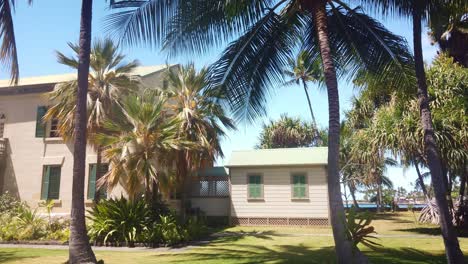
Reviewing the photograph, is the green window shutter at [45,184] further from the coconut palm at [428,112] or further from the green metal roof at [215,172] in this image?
the coconut palm at [428,112]

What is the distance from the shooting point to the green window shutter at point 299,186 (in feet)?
70.7

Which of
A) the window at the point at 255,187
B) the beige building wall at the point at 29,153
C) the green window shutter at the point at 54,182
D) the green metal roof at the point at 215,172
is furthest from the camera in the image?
the green metal roof at the point at 215,172

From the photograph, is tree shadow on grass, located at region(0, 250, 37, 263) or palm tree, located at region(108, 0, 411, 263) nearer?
palm tree, located at region(108, 0, 411, 263)

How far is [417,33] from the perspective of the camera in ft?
30.0

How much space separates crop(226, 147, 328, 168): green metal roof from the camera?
2161 centimetres

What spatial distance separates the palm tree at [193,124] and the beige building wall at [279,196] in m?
3.81

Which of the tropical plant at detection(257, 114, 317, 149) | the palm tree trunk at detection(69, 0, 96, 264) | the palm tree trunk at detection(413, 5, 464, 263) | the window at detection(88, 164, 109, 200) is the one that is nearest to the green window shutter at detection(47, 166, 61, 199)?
the window at detection(88, 164, 109, 200)

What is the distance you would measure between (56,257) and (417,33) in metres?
11.3

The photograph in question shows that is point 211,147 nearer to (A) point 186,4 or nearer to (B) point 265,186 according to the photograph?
(B) point 265,186

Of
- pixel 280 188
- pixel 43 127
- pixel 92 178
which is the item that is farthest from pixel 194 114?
pixel 43 127

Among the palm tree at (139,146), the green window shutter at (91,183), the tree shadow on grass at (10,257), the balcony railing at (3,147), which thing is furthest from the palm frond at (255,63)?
the balcony railing at (3,147)

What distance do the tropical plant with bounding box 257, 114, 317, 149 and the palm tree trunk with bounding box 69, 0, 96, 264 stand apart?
98.0 ft

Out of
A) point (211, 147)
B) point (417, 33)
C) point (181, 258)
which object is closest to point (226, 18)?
point (417, 33)

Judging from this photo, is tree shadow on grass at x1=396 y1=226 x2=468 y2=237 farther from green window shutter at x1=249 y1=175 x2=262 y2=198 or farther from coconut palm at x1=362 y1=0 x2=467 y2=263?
coconut palm at x1=362 y1=0 x2=467 y2=263
